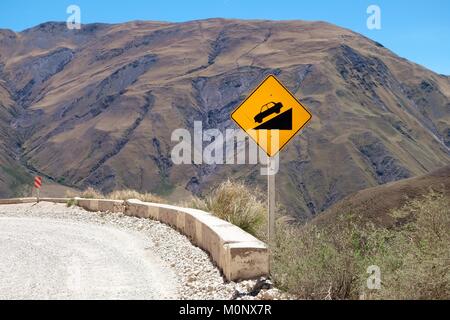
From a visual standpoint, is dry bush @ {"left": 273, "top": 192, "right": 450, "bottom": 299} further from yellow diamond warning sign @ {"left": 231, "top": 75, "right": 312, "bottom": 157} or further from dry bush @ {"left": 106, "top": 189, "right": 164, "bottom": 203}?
dry bush @ {"left": 106, "top": 189, "right": 164, "bottom": 203}

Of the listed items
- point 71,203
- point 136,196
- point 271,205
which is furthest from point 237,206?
point 71,203

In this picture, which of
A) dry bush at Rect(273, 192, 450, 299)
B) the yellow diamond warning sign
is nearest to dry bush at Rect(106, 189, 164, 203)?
the yellow diamond warning sign

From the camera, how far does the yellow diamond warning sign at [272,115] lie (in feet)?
33.1

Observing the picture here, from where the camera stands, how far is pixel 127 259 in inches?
439

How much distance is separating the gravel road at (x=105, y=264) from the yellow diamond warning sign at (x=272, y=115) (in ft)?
7.28

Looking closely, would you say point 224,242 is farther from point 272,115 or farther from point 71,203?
point 71,203

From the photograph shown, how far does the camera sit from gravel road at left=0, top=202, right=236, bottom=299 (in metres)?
8.17

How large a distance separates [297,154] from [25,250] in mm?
168624

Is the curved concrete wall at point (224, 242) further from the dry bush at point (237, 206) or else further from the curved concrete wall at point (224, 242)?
the dry bush at point (237, 206)

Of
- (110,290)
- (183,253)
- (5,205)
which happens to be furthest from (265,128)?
(5,205)

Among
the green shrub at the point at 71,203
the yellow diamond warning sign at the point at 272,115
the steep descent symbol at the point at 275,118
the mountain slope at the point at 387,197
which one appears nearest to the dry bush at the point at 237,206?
the yellow diamond warning sign at the point at 272,115

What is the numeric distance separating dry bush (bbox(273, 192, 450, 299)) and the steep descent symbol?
1.80 m

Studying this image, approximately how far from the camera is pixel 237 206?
43.0ft
